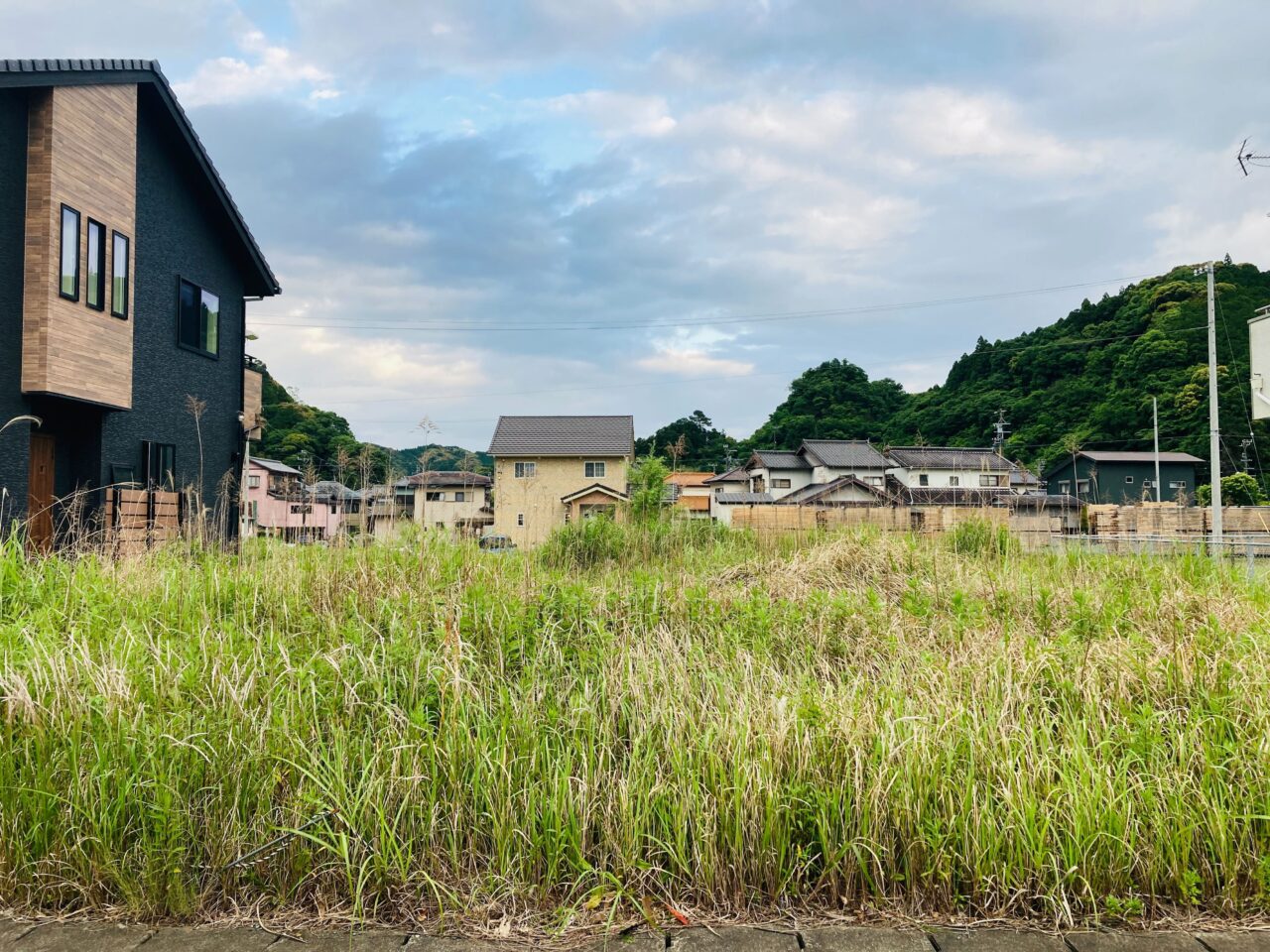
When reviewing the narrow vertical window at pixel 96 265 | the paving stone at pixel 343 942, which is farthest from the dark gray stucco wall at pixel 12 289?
the paving stone at pixel 343 942

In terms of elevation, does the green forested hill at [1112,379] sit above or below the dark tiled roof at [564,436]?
above

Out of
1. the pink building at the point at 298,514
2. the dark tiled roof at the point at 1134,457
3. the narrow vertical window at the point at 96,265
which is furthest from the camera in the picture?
the dark tiled roof at the point at 1134,457

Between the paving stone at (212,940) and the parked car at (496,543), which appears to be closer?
the paving stone at (212,940)

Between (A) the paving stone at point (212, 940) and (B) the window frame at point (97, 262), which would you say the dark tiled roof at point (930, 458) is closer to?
(B) the window frame at point (97, 262)

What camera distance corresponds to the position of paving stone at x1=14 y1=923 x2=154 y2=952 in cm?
184

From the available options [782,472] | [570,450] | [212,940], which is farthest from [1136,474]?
[212,940]

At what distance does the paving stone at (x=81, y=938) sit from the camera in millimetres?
1843

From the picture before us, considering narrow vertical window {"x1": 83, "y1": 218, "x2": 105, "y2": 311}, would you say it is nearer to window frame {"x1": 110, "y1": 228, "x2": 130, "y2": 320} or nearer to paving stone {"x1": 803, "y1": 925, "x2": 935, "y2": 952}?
window frame {"x1": 110, "y1": 228, "x2": 130, "y2": 320}

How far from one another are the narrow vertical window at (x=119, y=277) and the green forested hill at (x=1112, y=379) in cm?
2776

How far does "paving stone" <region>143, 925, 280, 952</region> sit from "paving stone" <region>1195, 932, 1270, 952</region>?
2400mm

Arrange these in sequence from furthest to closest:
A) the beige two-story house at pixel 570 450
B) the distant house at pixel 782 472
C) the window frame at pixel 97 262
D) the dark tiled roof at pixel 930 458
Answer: the distant house at pixel 782 472, the dark tiled roof at pixel 930 458, the beige two-story house at pixel 570 450, the window frame at pixel 97 262

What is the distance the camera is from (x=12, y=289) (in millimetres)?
8078

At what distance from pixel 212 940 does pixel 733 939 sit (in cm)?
133

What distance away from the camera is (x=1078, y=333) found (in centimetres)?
4066
